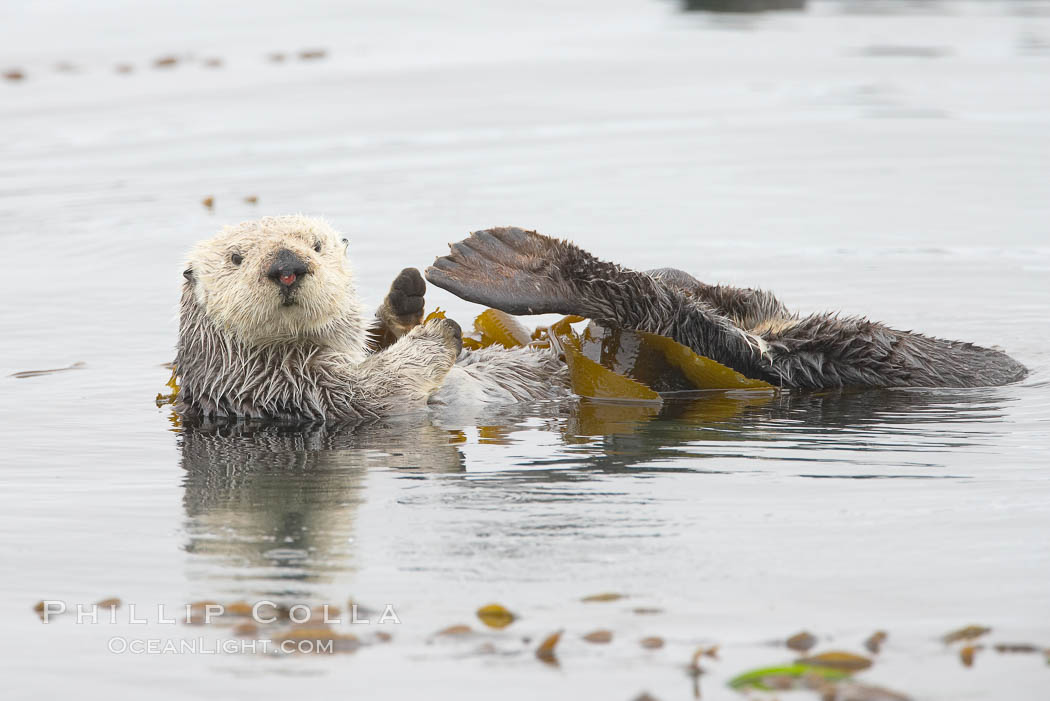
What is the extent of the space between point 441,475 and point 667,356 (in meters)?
1.32

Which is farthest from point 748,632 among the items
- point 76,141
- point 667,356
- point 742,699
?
point 76,141

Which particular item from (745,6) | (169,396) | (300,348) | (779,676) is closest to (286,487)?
(300,348)

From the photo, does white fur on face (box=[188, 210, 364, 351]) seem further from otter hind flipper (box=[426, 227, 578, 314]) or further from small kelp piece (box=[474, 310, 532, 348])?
small kelp piece (box=[474, 310, 532, 348])

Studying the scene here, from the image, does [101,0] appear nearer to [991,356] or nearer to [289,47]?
[289,47]

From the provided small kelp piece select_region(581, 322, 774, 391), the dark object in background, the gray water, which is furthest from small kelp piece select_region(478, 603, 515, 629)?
the dark object in background

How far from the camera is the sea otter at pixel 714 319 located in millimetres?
4984

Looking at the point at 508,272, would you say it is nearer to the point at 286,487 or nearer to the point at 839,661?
the point at 286,487

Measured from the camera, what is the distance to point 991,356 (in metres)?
5.70

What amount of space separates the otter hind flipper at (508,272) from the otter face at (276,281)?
0.54m

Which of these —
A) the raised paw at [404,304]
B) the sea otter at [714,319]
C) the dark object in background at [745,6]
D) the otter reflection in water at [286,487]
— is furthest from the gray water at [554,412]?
the dark object in background at [745,6]

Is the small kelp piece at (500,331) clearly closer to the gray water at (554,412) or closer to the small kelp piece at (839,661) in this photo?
the gray water at (554,412)

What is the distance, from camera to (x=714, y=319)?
17.6 ft

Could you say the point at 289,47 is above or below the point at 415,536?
above

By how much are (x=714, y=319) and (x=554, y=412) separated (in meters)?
0.75
